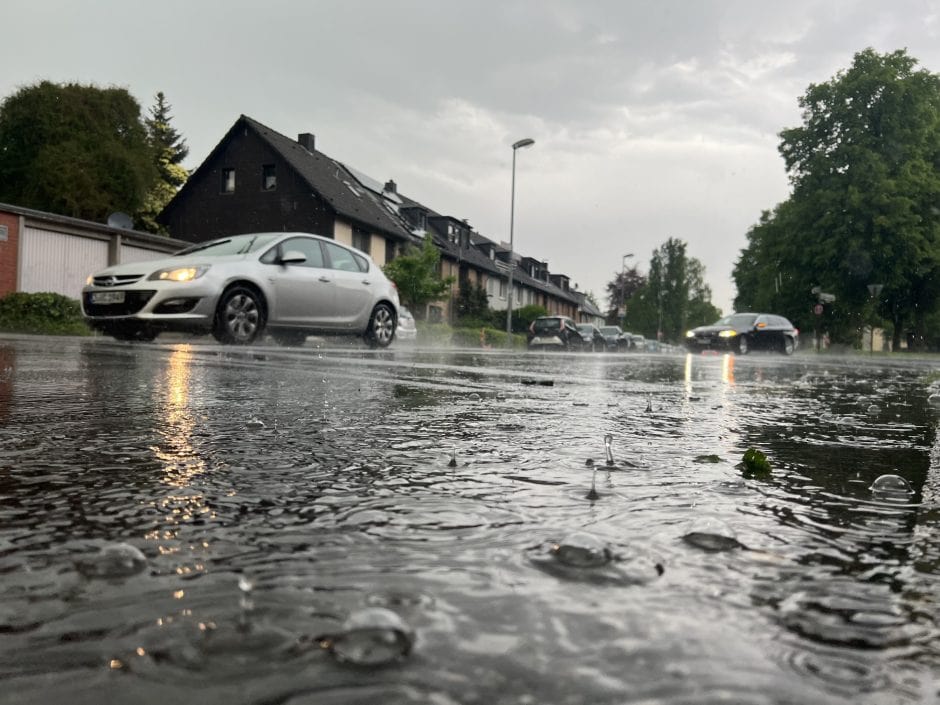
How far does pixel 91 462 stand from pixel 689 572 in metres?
1.52

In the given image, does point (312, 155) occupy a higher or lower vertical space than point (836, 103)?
lower

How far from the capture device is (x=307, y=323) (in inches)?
399

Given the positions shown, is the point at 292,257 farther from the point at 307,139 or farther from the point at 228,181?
the point at 307,139

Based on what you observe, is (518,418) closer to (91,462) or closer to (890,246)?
(91,462)

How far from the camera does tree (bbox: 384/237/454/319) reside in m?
33.4

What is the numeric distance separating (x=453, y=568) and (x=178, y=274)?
842cm

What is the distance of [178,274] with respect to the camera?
8758 mm

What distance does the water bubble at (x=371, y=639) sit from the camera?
0.82 metres

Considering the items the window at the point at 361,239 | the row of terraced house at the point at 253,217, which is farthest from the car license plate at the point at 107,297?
the window at the point at 361,239

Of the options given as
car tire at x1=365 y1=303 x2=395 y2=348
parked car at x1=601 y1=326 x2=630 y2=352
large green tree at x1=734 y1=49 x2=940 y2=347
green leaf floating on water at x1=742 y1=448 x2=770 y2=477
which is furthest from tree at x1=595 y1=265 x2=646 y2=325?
green leaf floating on water at x1=742 y1=448 x2=770 y2=477

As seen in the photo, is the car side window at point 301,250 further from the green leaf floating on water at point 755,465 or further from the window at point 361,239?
the window at point 361,239

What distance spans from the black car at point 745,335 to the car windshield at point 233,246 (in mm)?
18663

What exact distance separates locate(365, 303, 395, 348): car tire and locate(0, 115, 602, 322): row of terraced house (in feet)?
51.7

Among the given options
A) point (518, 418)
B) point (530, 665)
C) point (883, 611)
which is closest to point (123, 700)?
point (530, 665)
